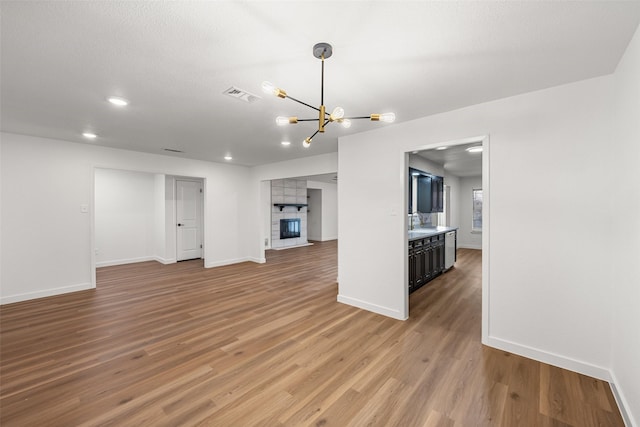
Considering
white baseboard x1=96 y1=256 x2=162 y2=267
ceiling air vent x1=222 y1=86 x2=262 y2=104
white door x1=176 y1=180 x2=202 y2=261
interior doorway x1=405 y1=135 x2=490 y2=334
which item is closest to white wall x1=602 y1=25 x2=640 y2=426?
interior doorway x1=405 y1=135 x2=490 y2=334

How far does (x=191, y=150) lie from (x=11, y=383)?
3845 millimetres

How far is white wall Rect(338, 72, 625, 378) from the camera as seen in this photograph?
2.20 meters

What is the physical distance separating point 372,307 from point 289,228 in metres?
6.42

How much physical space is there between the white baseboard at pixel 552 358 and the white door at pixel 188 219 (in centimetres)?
704

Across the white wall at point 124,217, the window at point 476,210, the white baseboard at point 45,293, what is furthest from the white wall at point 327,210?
the white baseboard at point 45,293

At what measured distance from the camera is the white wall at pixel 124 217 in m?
6.48

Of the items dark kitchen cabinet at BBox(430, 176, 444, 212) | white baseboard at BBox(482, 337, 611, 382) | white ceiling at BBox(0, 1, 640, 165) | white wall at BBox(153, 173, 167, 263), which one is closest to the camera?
white ceiling at BBox(0, 1, 640, 165)

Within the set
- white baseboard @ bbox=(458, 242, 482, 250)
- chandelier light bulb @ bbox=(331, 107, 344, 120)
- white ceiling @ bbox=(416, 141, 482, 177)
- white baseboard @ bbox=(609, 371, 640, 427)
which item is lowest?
white baseboard @ bbox=(609, 371, 640, 427)

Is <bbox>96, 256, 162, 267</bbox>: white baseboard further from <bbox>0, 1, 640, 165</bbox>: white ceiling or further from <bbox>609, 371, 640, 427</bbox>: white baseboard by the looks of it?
<bbox>609, 371, 640, 427</bbox>: white baseboard

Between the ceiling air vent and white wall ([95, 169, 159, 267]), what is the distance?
5.86 meters

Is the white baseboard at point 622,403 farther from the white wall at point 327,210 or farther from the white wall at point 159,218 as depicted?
the white wall at point 327,210

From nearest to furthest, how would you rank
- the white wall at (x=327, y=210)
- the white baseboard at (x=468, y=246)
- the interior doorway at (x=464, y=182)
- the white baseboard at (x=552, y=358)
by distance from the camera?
1. the white baseboard at (x=552, y=358)
2. the interior doorway at (x=464, y=182)
3. the white baseboard at (x=468, y=246)
4. the white wall at (x=327, y=210)

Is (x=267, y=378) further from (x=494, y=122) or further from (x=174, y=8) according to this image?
(x=494, y=122)

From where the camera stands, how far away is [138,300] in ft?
13.4
